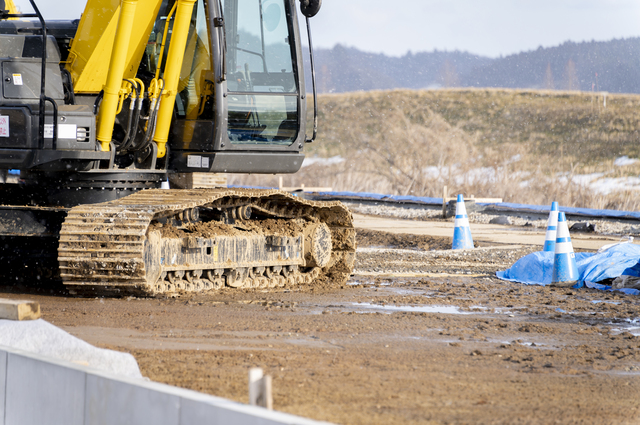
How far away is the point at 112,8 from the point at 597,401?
581cm

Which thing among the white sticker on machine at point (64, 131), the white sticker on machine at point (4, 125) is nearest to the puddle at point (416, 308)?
the white sticker on machine at point (64, 131)

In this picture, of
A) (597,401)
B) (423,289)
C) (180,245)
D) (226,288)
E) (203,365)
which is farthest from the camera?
(423,289)

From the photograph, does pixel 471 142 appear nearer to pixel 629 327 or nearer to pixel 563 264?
pixel 563 264

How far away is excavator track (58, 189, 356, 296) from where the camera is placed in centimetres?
698

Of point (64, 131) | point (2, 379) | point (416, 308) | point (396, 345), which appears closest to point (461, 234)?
point (416, 308)

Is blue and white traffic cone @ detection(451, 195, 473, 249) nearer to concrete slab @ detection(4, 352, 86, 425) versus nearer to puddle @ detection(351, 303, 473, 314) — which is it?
puddle @ detection(351, 303, 473, 314)

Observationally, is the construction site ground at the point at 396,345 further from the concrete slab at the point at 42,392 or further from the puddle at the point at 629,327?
the concrete slab at the point at 42,392

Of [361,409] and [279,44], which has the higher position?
[279,44]

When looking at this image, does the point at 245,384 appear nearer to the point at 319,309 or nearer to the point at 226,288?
the point at 319,309

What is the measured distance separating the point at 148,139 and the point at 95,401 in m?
5.00

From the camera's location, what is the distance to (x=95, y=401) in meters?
3.36

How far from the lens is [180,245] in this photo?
784cm

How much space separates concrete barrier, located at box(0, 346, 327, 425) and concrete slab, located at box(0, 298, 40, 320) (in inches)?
28.7

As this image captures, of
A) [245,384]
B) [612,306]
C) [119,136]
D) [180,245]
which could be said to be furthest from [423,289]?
[245,384]
